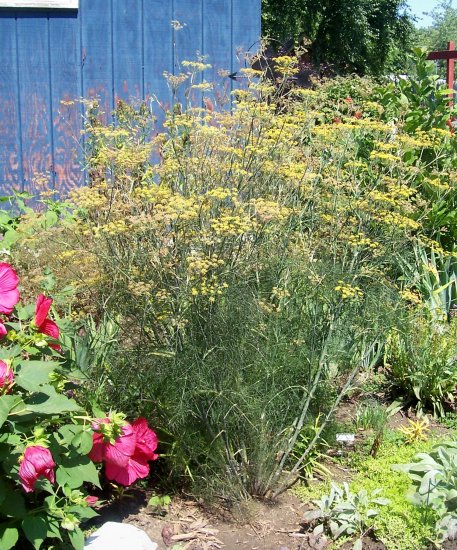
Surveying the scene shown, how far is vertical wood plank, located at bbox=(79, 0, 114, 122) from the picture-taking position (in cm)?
553

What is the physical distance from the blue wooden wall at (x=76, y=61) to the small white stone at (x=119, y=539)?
303cm

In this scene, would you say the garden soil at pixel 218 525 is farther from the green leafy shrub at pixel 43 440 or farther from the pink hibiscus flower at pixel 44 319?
the pink hibiscus flower at pixel 44 319

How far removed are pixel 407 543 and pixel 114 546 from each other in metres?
1.24

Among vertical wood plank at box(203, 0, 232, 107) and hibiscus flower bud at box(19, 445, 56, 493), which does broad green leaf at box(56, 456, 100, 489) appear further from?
vertical wood plank at box(203, 0, 232, 107)

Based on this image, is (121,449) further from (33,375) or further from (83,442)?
(33,375)

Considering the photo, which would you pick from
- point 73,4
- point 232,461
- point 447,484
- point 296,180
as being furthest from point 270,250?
point 73,4

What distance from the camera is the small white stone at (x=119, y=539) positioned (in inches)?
118

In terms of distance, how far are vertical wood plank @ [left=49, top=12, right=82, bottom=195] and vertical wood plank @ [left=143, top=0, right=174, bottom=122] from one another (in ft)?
1.71

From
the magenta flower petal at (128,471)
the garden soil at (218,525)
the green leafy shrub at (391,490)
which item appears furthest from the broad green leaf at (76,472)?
the green leafy shrub at (391,490)

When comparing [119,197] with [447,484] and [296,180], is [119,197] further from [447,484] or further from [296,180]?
[447,484]

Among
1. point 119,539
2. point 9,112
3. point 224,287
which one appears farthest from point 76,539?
point 9,112

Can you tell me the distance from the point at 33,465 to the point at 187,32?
4.14 m

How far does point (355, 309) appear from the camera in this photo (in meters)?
3.79

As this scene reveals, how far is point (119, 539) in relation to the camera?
3035mm
